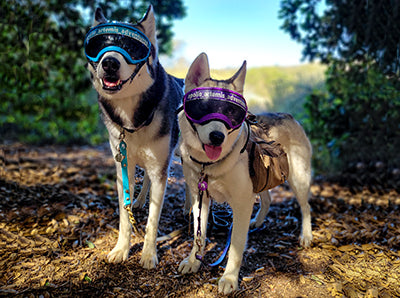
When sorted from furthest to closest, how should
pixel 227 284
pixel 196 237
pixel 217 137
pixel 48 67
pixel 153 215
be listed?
1. pixel 48 67
2. pixel 153 215
3. pixel 196 237
4. pixel 227 284
5. pixel 217 137

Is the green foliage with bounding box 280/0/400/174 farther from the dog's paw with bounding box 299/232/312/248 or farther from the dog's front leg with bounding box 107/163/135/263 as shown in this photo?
the dog's front leg with bounding box 107/163/135/263

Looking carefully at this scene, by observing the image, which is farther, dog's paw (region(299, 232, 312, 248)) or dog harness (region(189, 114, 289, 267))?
dog's paw (region(299, 232, 312, 248))

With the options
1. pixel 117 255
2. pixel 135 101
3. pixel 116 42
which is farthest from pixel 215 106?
pixel 117 255

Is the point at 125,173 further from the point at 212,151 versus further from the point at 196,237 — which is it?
the point at 212,151

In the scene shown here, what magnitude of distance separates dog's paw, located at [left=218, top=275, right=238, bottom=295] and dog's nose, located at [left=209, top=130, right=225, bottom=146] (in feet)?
4.22

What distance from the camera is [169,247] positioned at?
3.26 m

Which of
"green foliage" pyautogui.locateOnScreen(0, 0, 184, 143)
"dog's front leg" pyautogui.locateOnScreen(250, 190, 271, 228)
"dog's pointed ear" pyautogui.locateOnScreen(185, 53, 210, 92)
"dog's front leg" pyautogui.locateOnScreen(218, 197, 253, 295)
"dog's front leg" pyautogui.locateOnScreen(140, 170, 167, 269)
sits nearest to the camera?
"dog's pointed ear" pyautogui.locateOnScreen(185, 53, 210, 92)

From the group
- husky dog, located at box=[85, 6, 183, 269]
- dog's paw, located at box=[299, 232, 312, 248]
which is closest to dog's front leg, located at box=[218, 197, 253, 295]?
husky dog, located at box=[85, 6, 183, 269]

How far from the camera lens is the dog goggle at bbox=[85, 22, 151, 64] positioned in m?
2.31

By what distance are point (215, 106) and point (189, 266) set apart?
5.31 feet

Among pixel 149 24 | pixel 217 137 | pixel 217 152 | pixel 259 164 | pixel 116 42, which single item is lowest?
pixel 259 164

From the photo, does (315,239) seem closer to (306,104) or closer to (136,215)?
(136,215)

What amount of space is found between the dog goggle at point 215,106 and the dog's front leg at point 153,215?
2.89 ft

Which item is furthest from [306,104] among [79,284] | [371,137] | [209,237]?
[79,284]
